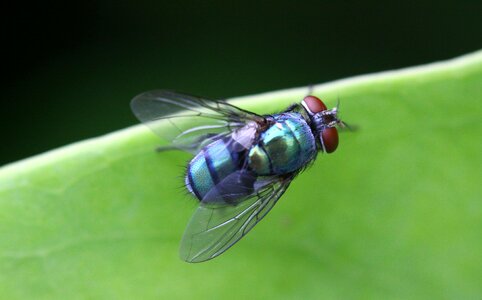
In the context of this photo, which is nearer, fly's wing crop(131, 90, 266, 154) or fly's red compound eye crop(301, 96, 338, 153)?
fly's red compound eye crop(301, 96, 338, 153)

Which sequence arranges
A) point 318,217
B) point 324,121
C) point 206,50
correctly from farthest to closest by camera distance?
point 206,50, point 324,121, point 318,217

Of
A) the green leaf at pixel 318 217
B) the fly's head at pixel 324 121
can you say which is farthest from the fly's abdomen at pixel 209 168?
the fly's head at pixel 324 121

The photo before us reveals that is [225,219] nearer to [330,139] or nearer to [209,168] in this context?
[209,168]

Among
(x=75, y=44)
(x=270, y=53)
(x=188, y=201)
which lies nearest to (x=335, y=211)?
(x=188, y=201)

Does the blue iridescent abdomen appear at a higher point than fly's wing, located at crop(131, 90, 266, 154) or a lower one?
lower

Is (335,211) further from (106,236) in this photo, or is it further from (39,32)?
(39,32)

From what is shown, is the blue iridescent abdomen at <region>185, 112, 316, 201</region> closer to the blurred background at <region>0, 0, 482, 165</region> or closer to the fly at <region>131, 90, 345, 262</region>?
the fly at <region>131, 90, 345, 262</region>

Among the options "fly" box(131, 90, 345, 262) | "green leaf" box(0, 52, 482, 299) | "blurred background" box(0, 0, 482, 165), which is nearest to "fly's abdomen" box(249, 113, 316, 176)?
"fly" box(131, 90, 345, 262)

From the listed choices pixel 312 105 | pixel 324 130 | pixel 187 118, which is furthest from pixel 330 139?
pixel 187 118
